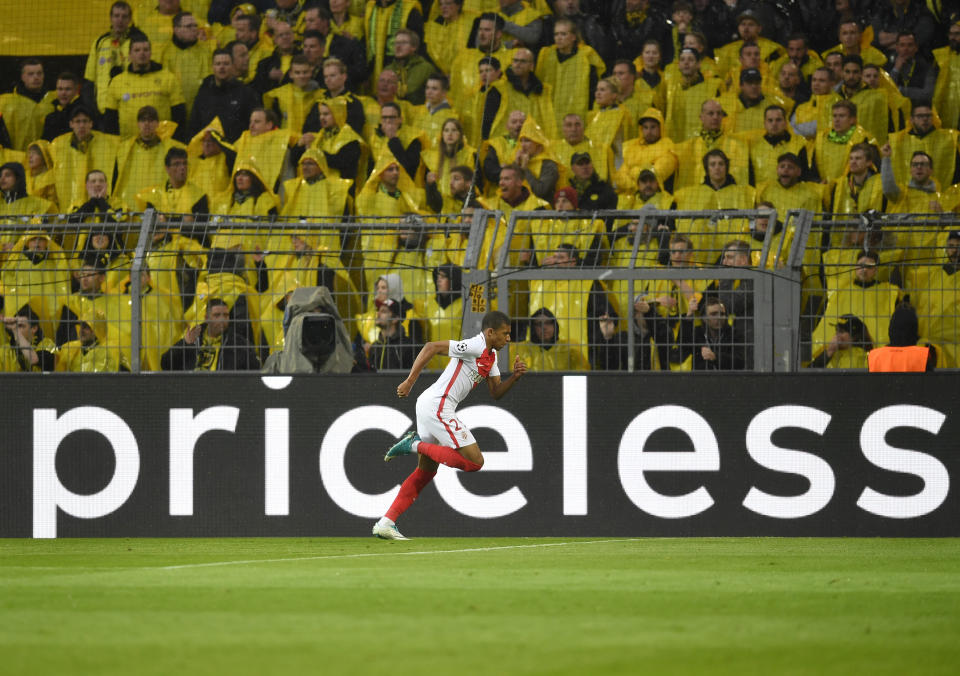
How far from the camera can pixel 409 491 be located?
9.21 meters

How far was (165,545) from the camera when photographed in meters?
9.34

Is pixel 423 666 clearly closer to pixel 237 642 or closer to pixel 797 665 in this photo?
pixel 237 642

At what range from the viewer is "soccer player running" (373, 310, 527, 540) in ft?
29.9

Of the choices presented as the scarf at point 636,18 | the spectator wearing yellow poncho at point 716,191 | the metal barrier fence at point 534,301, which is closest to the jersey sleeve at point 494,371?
the metal barrier fence at point 534,301

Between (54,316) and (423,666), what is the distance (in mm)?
7253

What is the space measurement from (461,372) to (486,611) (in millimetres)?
3708

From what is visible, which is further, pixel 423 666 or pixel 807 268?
pixel 807 268

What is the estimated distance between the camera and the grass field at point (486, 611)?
15.1ft

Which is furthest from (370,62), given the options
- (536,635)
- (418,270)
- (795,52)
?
(536,635)

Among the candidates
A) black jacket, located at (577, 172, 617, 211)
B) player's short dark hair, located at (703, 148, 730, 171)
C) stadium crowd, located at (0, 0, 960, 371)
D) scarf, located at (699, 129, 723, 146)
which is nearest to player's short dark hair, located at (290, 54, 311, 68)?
stadium crowd, located at (0, 0, 960, 371)

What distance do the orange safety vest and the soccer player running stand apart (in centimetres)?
269

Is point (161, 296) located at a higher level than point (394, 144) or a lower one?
lower

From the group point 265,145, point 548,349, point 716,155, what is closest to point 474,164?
point 265,145

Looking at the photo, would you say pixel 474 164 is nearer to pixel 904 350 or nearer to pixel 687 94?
pixel 687 94
